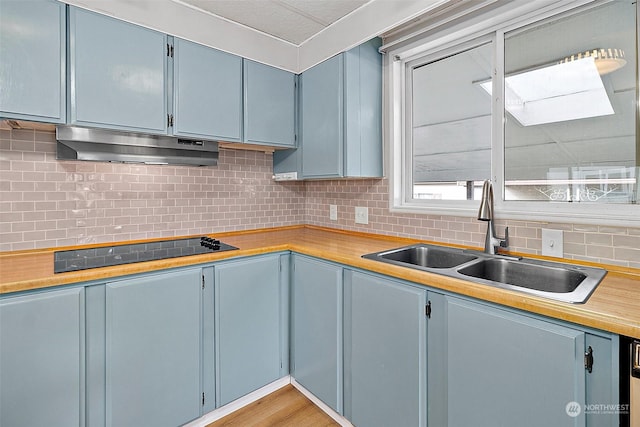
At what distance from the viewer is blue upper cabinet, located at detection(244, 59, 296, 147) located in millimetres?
2174

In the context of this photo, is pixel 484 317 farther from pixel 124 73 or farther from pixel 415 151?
pixel 124 73

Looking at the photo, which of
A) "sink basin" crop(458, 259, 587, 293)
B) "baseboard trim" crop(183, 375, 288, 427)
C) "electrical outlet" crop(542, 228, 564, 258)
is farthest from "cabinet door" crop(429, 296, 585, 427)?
"baseboard trim" crop(183, 375, 288, 427)

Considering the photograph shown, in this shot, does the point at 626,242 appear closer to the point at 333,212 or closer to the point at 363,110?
the point at 363,110

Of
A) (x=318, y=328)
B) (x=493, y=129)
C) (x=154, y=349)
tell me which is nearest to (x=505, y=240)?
(x=493, y=129)

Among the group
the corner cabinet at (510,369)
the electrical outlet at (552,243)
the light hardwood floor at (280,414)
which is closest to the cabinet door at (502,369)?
the corner cabinet at (510,369)

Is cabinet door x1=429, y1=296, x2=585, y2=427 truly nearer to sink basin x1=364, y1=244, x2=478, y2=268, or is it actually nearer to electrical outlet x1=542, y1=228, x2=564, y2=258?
sink basin x1=364, y1=244, x2=478, y2=268

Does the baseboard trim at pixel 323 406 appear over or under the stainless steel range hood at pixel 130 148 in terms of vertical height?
under

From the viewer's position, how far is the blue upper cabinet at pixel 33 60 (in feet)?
4.56

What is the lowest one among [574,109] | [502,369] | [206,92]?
[502,369]

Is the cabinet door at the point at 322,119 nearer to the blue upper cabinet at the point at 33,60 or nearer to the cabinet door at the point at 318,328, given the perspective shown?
the cabinet door at the point at 318,328

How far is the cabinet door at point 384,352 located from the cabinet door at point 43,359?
124 cm

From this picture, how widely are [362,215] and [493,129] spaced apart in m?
1.03

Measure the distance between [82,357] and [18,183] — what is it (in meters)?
1.02

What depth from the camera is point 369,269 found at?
1.54 metres
